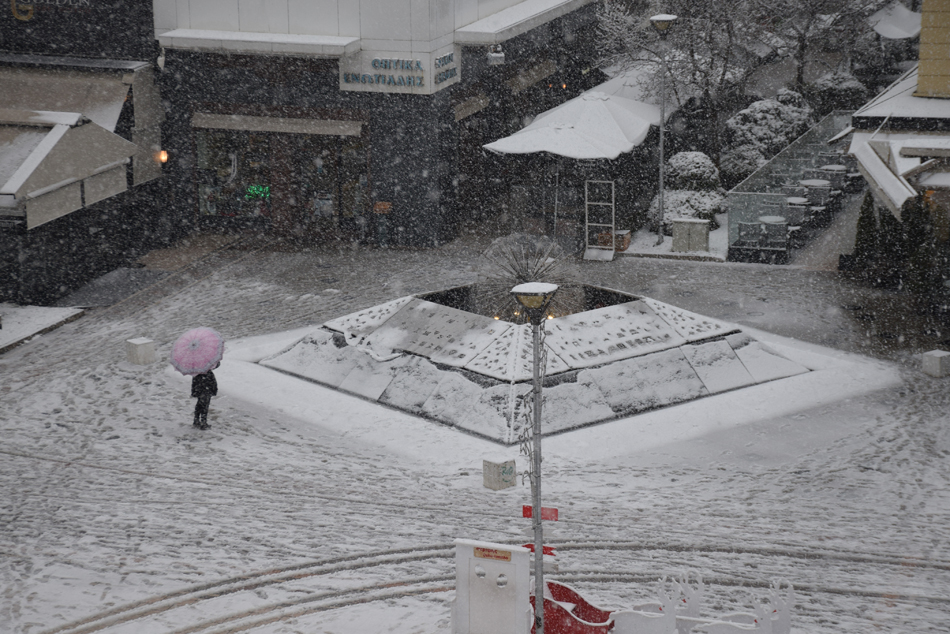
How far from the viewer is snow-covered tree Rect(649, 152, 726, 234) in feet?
81.7

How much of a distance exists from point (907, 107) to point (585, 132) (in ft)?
21.5

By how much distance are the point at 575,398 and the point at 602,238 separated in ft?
33.0

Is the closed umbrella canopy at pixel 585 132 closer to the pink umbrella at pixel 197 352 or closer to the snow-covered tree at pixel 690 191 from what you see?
the snow-covered tree at pixel 690 191

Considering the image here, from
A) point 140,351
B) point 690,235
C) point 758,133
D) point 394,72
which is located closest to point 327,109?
Answer: point 394,72

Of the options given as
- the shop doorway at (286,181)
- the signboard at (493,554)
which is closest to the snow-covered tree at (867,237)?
the shop doorway at (286,181)

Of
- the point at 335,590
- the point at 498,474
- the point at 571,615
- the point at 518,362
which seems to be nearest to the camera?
the point at 571,615

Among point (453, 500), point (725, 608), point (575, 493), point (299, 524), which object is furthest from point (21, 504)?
point (725, 608)

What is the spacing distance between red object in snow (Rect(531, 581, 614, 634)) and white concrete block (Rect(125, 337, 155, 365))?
30.2ft

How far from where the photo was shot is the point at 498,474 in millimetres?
11758

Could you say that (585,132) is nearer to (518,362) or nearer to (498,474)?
(518,362)

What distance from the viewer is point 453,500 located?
1159 cm

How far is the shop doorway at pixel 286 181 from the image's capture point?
24203 millimetres

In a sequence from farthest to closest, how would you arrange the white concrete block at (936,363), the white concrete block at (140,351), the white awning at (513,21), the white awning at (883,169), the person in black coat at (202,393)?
the white awning at (513,21) < the white awning at (883,169) < the white concrete block at (140,351) < the white concrete block at (936,363) < the person in black coat at (202,393)

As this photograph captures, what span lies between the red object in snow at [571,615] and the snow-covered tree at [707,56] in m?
19.9
